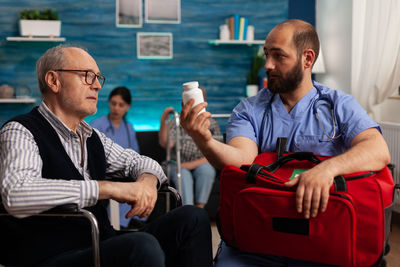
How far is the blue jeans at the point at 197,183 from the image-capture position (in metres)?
3.70

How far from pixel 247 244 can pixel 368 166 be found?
46 cm

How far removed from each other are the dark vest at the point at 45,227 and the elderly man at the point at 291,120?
473mm

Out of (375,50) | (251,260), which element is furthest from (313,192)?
(375,50)

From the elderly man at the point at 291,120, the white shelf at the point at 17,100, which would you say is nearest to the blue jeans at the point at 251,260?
the elderly man at the point at 291,120

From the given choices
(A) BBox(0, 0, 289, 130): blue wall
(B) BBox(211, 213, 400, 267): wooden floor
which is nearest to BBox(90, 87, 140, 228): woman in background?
(A) BBox(0, 0, 289, 130): blue wall

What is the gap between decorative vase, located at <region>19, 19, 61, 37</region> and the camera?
14.1 feet

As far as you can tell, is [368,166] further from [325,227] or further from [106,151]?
[106,151]

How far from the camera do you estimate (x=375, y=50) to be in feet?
12.3

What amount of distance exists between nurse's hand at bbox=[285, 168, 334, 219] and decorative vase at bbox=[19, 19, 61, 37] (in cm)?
372

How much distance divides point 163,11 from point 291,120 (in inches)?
135

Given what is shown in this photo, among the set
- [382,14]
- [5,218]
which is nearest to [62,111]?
[5,218]

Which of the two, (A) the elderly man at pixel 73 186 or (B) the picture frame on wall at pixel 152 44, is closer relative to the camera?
(A) the elderly man at pixel 73 186

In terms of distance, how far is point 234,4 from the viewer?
4945 millimetres

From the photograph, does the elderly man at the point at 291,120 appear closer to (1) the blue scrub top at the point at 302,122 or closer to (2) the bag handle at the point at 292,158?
(1) the blue scrub top at the point at 302,122
